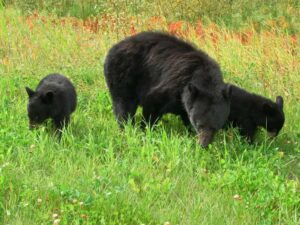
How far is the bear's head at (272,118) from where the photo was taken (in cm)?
668

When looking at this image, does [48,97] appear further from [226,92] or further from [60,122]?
[226,92]

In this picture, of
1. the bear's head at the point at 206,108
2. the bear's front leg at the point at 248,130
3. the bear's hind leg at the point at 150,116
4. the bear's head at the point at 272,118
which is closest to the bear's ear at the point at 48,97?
the bear's hind leg at the point at 150,116

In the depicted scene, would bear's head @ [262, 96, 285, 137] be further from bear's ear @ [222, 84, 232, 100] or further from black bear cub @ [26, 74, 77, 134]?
black bear cub @ [26, 74, 77, 134]

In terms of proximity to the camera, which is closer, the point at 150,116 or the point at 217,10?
the point at 150,116

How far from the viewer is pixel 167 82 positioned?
6.66 metres

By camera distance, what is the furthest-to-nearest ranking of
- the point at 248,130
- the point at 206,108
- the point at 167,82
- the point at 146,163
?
the point at 248,130, the point at 167,82, the point at 206,108, the point at 146,163

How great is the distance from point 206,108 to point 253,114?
976 millimetres

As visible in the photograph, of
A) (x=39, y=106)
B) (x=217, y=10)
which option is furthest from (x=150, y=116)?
(x=217, y=10)

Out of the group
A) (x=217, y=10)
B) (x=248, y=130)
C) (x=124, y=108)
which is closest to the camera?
(x=248, y=130)

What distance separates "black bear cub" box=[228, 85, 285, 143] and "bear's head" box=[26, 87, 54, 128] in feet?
7.85

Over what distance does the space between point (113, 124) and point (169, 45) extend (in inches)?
52.0

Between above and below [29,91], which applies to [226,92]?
above

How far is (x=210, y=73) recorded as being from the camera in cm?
647

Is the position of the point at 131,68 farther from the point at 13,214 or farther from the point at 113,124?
the point at 13,214
